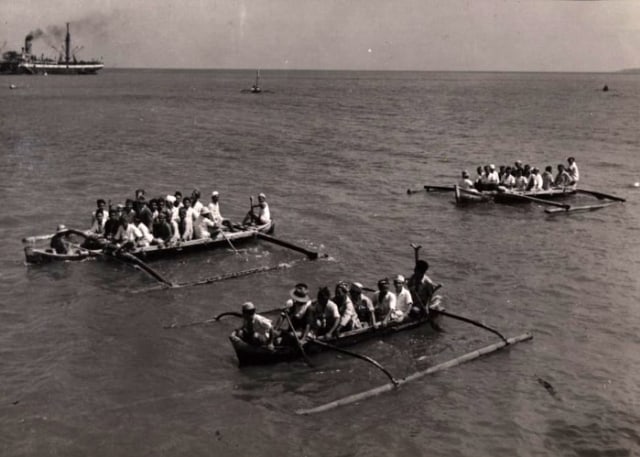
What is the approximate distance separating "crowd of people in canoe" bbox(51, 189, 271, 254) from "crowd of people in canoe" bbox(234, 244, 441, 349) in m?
8.28

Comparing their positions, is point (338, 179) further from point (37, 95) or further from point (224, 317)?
point (37, 95)

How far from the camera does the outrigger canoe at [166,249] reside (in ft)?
75.9

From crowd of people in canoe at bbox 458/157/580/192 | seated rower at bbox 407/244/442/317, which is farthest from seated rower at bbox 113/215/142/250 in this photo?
crowd of people in canoe at bbox 458/157/580/192

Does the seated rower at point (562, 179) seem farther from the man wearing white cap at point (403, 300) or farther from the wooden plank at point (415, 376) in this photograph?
the man wearing white cap at point (403, 300)

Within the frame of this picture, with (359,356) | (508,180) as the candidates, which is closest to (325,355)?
(359,356)

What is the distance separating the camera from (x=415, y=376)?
15.4 metres

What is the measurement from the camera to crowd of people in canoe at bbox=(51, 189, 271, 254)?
2334 centimetres

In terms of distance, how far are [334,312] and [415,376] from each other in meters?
2.43

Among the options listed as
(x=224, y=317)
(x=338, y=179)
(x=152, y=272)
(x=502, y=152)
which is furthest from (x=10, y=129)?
(x=224, y=317)

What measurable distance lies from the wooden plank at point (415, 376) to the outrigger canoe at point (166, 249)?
37.8 ft

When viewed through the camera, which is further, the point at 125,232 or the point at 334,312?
the point at 125,232

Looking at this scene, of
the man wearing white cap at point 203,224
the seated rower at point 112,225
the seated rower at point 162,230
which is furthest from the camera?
the man wearing white cap at point 203,224

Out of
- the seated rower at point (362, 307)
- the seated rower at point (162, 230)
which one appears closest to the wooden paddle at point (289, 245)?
the seated rower at point (162, 230)

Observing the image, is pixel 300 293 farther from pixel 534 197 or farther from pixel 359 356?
pixel 534 197
